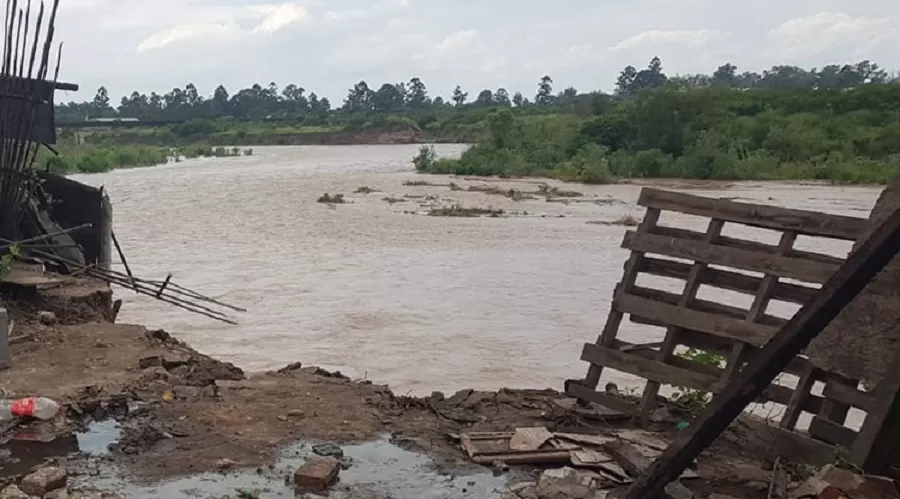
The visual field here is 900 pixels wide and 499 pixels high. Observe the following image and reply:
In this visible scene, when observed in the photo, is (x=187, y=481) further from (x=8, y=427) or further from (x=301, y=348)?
(x=301, y=348)

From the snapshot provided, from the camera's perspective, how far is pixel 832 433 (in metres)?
4.17

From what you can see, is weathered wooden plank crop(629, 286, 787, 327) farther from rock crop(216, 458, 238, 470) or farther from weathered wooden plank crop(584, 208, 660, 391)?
rock crop(216, 458, 238, 470)

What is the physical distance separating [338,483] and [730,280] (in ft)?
7.57

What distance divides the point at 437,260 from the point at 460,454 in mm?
13135

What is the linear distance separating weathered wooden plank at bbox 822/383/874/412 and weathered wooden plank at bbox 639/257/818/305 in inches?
17.3

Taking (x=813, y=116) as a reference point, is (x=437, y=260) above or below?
below

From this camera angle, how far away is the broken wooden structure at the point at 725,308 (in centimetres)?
430

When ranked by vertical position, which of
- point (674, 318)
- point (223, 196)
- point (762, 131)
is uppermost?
point (762, 131)

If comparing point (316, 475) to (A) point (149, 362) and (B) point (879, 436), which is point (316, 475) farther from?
(A) point (149, 362)

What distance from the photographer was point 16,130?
813 cm

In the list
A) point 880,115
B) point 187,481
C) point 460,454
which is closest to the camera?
point 187,481

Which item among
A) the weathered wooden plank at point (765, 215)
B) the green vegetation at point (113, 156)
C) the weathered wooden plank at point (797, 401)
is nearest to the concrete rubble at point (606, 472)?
the weathered wooden plank at point (797, 401)

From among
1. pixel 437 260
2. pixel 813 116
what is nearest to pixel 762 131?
pixel 813 116

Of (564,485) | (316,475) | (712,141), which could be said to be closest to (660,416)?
(564,485)
